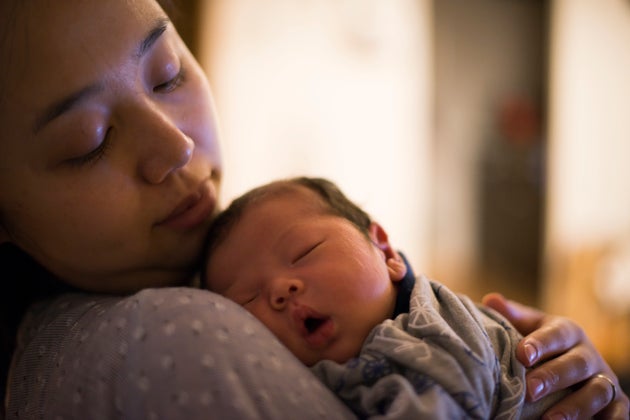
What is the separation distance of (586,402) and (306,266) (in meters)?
0.49

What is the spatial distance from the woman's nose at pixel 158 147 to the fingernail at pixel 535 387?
0.61 metres

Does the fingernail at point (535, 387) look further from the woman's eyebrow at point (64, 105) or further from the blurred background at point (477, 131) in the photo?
the blurred background at point (477, 131)

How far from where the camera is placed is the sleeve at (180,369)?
22.7 inches

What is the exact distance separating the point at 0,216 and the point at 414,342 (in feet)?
2.17

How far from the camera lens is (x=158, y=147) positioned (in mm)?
830

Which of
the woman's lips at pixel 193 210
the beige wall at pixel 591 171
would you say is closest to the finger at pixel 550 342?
the woman's lips at pixel 193 210

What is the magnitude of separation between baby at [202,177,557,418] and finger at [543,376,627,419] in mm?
24

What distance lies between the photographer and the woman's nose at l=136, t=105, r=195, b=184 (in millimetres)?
827

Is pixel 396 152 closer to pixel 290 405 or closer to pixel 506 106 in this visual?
pixel 506 106

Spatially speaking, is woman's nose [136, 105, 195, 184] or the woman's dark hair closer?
woman's nose [136, 105, 195, 184]

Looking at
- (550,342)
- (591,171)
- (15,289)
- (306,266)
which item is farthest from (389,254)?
(591,171)

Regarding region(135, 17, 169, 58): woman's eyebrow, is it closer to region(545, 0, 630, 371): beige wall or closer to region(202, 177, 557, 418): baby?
region(202, 177, 557, 418): baby

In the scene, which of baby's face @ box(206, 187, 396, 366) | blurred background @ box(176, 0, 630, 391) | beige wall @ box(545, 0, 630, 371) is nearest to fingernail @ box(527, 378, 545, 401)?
baby's face @ box(206, 187, 396, 366)

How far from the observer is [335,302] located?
772mm
